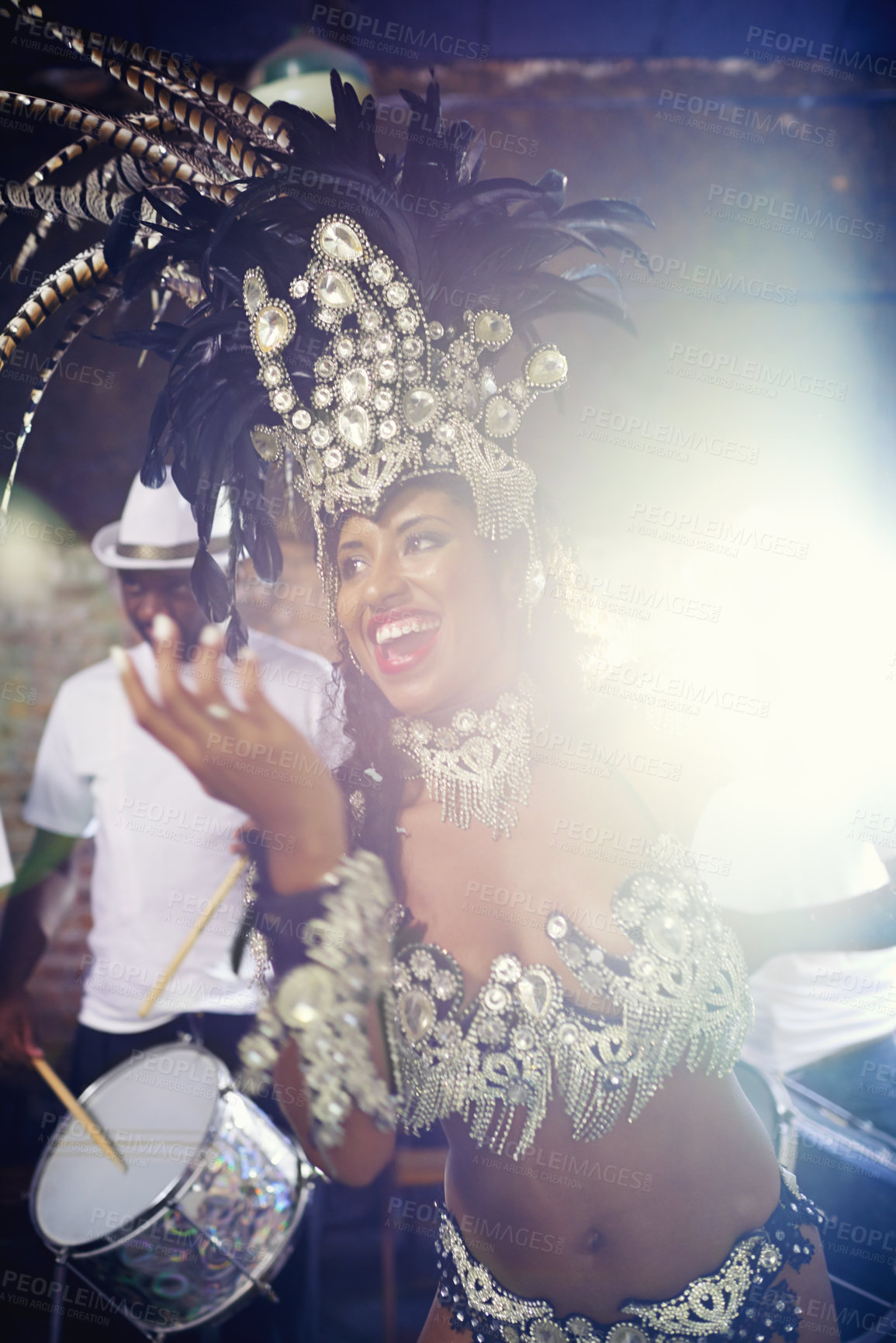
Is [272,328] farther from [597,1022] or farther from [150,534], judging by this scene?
[597,1022]

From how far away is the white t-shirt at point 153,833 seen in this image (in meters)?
1.90

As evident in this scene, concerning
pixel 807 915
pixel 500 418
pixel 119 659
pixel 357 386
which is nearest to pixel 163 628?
pixel 119 659

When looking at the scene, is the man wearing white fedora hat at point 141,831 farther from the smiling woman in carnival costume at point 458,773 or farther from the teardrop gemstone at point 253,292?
the teardrop gemstone at point 253,292

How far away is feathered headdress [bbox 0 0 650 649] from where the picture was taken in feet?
5.08

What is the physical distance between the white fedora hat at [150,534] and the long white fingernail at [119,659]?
0.20 meters

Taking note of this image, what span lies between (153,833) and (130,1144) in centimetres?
72

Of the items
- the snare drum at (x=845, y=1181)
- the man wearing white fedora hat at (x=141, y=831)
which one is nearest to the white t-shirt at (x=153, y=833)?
the man wearing white fedora hat at (x=141, y=831)

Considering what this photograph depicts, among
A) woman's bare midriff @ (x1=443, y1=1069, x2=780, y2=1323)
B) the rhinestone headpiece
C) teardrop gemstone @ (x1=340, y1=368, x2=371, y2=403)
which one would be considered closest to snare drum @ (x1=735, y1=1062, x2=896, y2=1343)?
woman's bare midriff @ (x1=443, y1=1069, x2=780, y2=1323)

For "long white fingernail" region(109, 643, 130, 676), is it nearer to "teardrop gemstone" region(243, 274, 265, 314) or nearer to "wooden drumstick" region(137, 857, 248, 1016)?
"wooden drumstick" region(137, 857, 248, 1016)

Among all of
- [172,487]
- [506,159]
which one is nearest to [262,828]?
[172,487]

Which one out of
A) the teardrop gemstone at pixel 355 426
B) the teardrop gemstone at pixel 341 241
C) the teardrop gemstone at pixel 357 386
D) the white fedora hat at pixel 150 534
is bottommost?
the white fedora hat at pixel 150 534

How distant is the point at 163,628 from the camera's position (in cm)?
196

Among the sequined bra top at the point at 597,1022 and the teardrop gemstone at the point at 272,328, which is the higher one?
the teardrop gemstone at the point at 272,328

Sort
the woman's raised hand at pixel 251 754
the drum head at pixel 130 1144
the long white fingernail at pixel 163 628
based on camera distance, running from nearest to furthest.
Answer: the drum head at pixel 130 1144 < the woman's raised hand at pixel 251 754 < the long white fingernail at pixel 163 628
